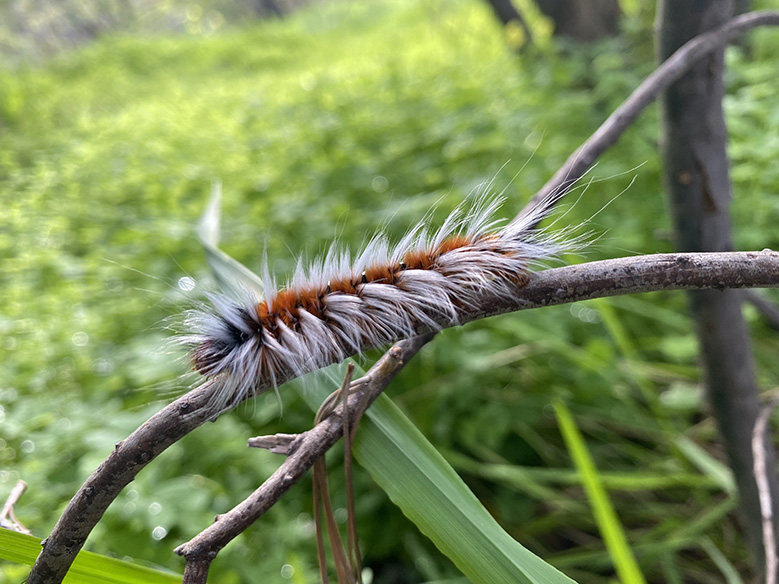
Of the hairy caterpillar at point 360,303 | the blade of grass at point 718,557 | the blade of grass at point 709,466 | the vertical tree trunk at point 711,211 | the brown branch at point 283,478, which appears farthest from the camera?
the blade of grass at point 709,466

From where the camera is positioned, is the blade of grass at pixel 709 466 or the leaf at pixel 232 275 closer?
the leaf at pixel 232 275

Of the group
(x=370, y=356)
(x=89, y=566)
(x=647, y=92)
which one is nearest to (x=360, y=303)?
(x=89, y=566)

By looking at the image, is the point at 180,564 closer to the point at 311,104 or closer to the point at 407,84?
the point at 311,104

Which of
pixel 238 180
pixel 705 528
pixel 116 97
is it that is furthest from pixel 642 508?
pixel 116 97

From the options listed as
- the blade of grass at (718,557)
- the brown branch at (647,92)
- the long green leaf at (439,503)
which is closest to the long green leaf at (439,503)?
the long green leaf at (439,503)

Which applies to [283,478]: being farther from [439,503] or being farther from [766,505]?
[766,505]

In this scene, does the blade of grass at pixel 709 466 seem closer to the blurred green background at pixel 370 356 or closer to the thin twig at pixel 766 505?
the blurred green background at pixel 370 356
